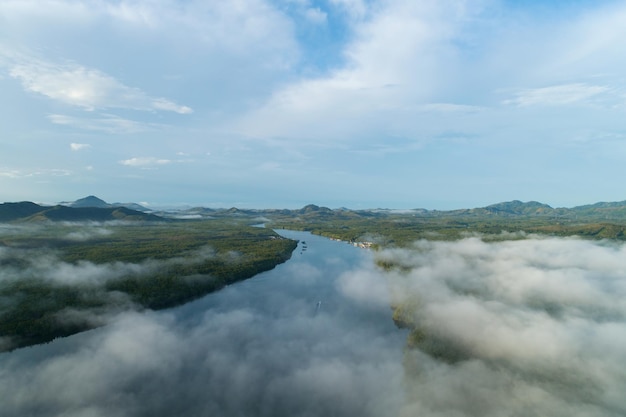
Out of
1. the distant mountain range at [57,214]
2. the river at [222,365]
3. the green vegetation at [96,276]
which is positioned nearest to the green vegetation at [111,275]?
the green vegetation at [96,276]

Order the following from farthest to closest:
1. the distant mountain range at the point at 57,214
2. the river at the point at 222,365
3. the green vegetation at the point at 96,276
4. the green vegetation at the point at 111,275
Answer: the distant mountain range at the point at 57,214, the green vegetation at the point at 96,276, the green vegetation at the point at 111,275, the river at the point at 222,365

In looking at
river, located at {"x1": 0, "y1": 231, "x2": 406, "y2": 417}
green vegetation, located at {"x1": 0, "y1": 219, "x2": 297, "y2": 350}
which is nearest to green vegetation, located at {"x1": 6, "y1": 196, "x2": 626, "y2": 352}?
green vegetation, located at {"x1": 0, "y1": 219, "x2": 297, "y2": 350}

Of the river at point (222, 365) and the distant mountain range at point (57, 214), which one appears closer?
the river at point (222, 365)

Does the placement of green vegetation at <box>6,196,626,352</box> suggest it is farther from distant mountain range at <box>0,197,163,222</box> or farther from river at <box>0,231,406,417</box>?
distant mountain range at <box>0,197,163,222</box>

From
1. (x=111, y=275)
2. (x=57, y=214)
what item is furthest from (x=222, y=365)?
(x=57, y=214)

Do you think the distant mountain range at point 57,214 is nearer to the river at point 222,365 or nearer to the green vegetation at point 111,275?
the green vegetation at point 111,275

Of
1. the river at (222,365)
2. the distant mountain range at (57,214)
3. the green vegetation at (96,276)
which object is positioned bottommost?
the river at (222,365)

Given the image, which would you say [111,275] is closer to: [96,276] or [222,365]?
[96,276]
